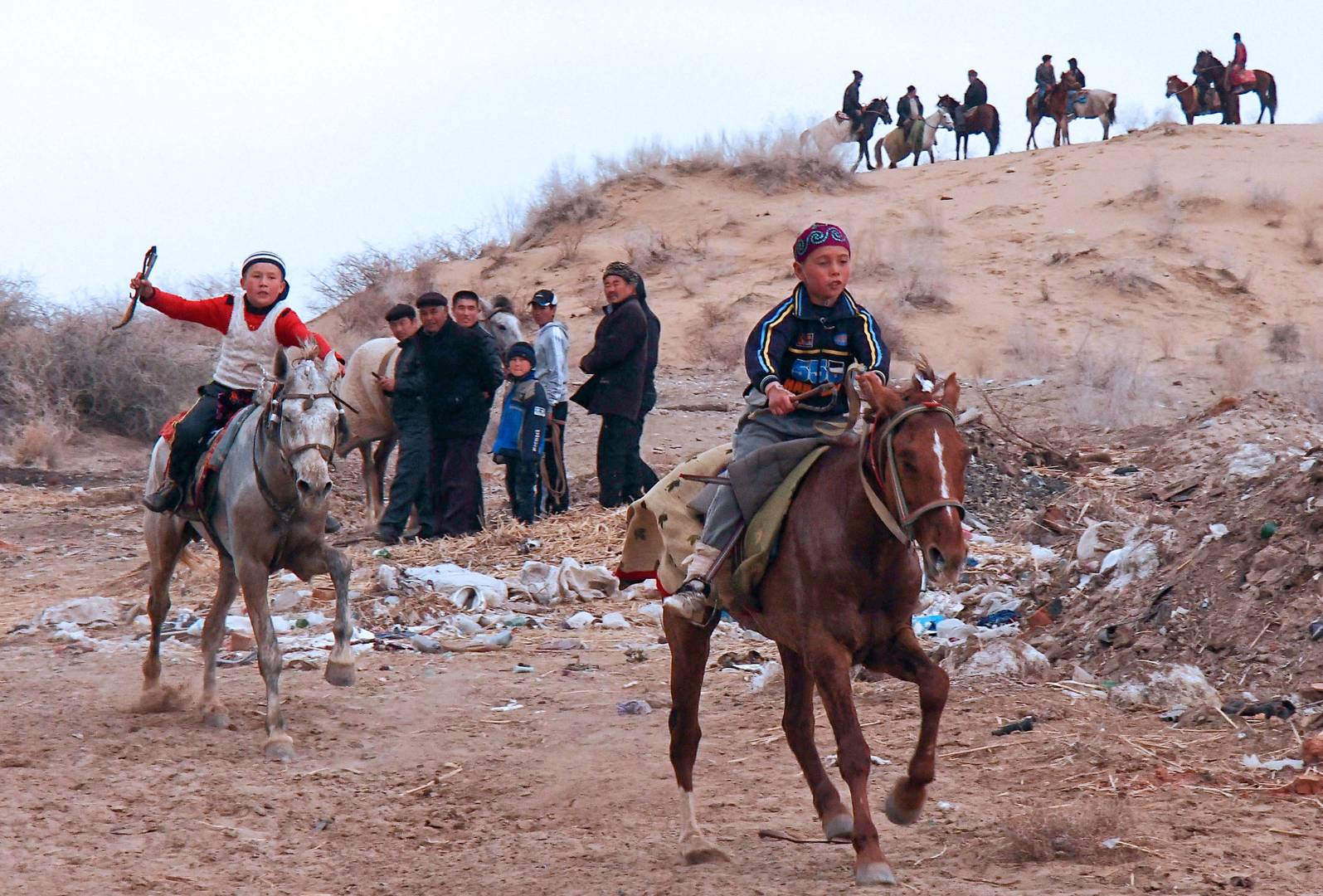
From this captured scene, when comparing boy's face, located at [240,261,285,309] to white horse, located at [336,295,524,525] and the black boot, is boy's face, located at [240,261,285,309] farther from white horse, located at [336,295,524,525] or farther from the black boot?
white horse, located at [336,295,524,525]

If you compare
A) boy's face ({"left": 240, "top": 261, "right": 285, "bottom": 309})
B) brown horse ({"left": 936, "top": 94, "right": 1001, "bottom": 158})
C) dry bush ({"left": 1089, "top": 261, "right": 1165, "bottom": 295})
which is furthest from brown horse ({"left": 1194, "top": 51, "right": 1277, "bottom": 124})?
boy's face ({"left": 240, "top": 261, "right": 285, "bottom": 309})

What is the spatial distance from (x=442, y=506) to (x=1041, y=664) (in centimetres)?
630

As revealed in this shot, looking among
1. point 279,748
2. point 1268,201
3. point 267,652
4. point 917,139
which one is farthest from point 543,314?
point 917,139

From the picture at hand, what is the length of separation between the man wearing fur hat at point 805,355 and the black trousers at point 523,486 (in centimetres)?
674

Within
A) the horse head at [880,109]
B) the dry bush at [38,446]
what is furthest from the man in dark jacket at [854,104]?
the dry bush at [38,446]

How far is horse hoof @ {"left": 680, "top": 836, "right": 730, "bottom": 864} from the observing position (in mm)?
4859

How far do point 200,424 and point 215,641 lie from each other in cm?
113

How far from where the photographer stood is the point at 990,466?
12945mm

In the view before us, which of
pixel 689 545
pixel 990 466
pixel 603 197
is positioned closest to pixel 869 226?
pixel 603 197

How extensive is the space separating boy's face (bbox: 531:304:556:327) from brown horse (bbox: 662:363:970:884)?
7238 millimetres

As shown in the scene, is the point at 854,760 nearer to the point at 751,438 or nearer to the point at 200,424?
the point at 751,438

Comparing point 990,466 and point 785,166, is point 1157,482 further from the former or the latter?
point 785,166

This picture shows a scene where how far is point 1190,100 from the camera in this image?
33.5 meters

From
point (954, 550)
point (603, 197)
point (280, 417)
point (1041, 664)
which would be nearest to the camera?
point (954, 550)
